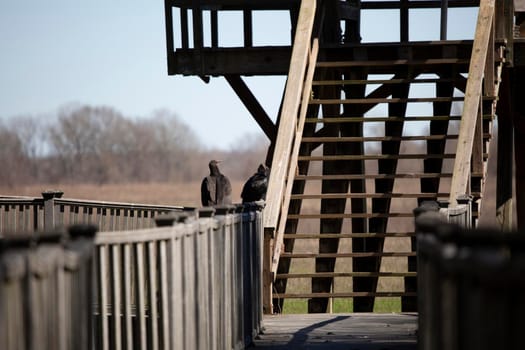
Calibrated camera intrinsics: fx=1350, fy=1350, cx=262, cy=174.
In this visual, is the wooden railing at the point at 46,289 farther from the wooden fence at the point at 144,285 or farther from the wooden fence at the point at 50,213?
the wooden fence at the point at 50,213

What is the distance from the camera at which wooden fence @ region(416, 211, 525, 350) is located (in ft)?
12.6

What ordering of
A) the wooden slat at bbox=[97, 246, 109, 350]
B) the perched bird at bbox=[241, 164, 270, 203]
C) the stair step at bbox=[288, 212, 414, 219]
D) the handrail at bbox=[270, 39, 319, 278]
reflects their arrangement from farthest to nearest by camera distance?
the perched bird at bbox=[241, 164, 270, 203]
the stair step at bbox=[288, 212, 414, 219]
the handrail at bbox=[270, 39, 319, 278]
the wooden slat at bbox=[97, 246, 109, 350]

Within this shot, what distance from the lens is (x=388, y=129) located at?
15.8 m

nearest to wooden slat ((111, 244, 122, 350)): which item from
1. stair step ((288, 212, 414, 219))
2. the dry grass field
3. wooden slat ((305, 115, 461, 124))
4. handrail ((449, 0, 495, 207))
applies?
handrail ((449, 0, 495, 207))

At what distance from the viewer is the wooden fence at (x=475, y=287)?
3850 millimetres

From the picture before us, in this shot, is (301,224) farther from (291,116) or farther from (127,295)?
(127,295)

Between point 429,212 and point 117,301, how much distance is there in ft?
5.90

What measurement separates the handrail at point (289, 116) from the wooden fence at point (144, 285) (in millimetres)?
761

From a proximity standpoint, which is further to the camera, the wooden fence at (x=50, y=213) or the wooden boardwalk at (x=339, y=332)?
the wooden fence at (x=50, y=213)

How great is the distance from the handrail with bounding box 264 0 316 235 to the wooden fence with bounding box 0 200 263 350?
2.50 ft

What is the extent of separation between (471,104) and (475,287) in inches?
363

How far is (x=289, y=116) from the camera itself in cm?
1373

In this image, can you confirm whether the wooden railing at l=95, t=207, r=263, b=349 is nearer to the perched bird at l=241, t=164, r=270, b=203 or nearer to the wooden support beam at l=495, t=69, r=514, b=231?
the perched bird at l=241, t=164, r=270, b=203

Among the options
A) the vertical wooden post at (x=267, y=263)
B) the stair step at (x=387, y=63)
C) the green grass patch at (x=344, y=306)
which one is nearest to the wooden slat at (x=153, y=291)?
the vertical wooden post at (x=267, y=263)
